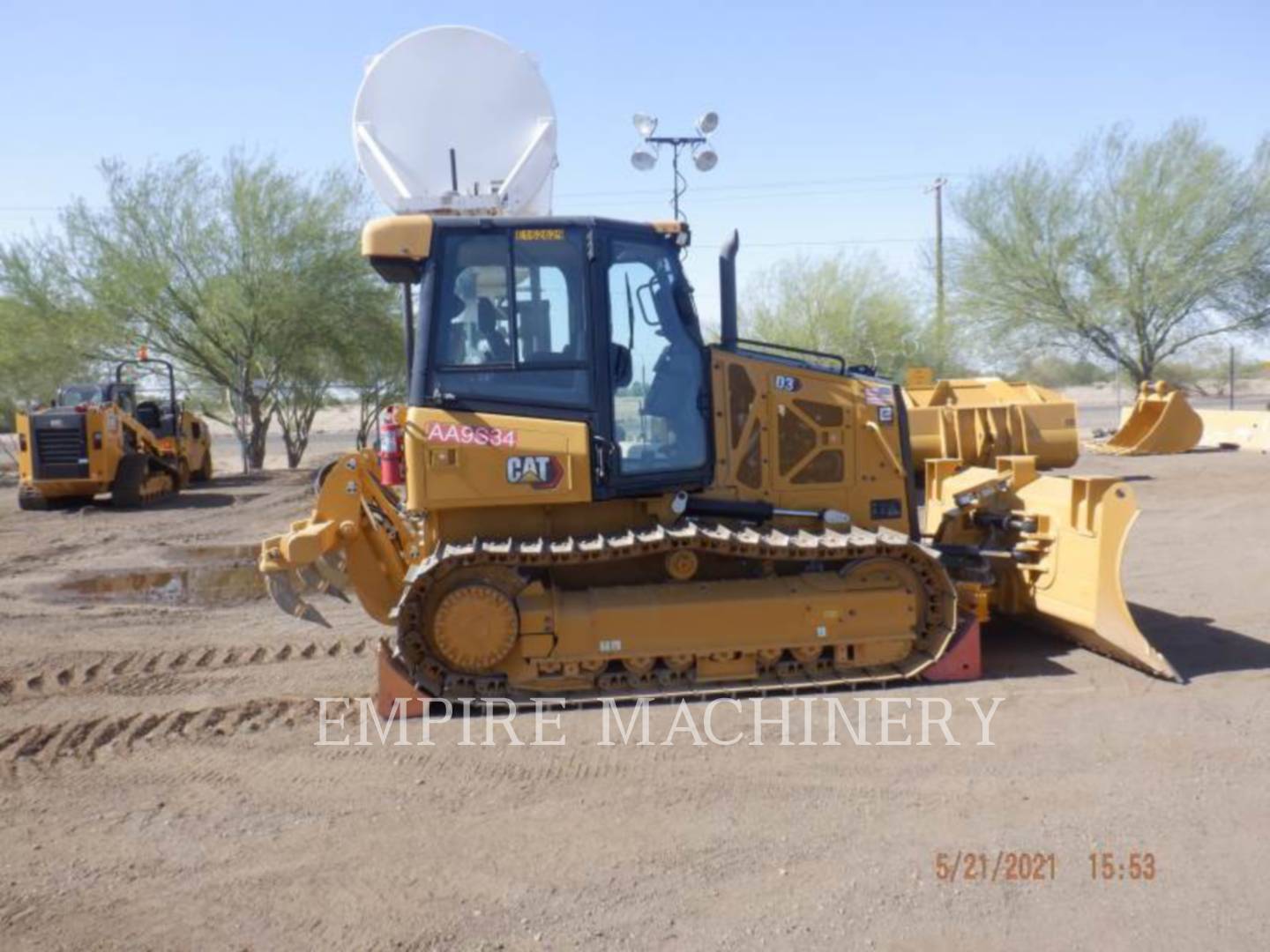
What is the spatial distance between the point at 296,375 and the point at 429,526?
21410mm

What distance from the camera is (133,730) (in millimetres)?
5801

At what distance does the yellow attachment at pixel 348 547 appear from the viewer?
5.96 metres

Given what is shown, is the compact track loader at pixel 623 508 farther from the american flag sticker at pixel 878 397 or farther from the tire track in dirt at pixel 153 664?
the tire track in dirt at pixel 153 664

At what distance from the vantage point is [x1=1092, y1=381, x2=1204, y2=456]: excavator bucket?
20656mm

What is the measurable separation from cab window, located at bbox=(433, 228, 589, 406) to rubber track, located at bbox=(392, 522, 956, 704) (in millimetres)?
824

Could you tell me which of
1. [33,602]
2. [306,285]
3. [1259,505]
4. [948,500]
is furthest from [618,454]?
[306,285]

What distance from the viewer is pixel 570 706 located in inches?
232

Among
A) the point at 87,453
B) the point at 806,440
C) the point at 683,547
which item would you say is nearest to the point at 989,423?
the point at 806,440

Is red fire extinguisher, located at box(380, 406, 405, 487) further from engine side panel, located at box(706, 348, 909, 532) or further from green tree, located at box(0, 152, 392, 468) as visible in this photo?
green tree, located at box(0, 152, 392, 468)

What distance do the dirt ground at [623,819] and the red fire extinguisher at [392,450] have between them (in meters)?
1.41

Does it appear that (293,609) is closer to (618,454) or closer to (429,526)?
(429,526)

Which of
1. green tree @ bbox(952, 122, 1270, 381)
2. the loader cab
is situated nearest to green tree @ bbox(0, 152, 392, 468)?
the loader cab
